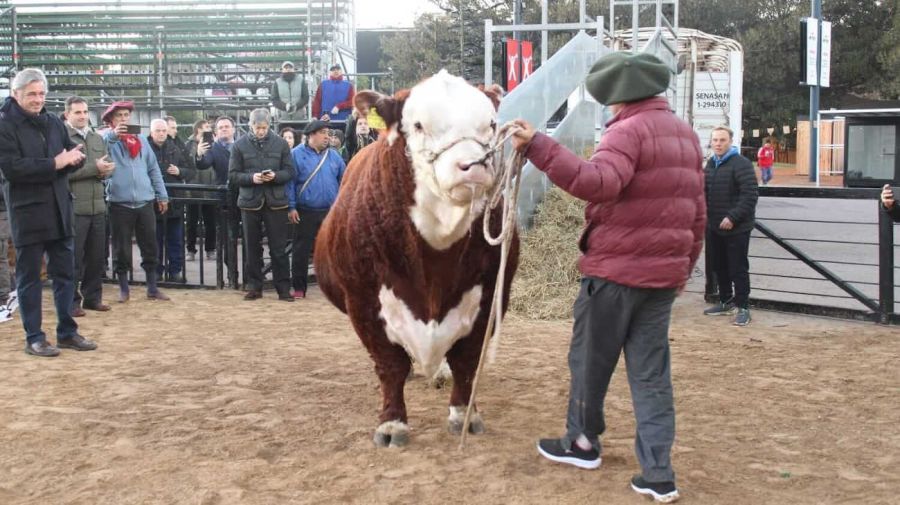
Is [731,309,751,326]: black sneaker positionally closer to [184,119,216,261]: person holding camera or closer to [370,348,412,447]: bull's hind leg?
[370,348,412,447]: bull's hind leg

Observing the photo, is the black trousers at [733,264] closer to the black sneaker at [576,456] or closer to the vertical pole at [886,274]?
the vertical pole at [886,274]

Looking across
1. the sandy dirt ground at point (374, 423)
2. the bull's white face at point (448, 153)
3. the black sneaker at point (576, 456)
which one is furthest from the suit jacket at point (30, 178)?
the black sneaker at point (576, 456)

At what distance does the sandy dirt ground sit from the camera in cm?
386

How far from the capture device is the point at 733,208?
776 centimetres

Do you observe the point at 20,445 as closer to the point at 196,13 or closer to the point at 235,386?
the point at 235,386

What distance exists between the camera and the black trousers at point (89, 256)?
7.85 m

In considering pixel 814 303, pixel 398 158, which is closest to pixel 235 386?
pixel 398 158

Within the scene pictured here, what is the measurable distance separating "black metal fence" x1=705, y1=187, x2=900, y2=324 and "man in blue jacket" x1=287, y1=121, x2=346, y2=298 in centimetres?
381

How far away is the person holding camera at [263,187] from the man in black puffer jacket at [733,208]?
4026 mm

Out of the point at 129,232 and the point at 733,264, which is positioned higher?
the point at 129,232

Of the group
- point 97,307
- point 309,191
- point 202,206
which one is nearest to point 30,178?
point 97,307

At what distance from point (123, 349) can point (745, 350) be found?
4.64 m

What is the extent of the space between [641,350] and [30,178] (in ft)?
14.6

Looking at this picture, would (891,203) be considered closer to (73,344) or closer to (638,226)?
(638,226)
